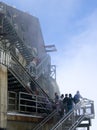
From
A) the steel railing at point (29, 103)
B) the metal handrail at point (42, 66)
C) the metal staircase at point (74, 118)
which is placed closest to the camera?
the metal staircase at point (74, 118)

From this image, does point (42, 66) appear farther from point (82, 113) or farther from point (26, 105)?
point (82, 113)

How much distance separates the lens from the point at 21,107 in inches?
900

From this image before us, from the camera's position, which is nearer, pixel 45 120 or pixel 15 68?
pixel 45 120

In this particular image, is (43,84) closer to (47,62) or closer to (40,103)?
(47,62)

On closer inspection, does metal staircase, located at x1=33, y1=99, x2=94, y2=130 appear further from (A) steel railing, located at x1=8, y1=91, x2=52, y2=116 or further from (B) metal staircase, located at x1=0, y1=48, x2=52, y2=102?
(B) metal staircase, located at x1=0, y1=48, x2=52, y2=102

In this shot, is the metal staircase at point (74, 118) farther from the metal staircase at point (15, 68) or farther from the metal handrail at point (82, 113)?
the metal staircase at point (15, 68)

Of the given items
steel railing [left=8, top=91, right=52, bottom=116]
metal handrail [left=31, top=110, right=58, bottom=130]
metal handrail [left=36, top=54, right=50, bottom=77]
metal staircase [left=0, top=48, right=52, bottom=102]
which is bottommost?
metal handrail [left=31, top=110, right=58, bottom=130]

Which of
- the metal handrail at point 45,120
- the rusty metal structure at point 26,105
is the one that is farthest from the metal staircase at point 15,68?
the metal handrail at point 45,120

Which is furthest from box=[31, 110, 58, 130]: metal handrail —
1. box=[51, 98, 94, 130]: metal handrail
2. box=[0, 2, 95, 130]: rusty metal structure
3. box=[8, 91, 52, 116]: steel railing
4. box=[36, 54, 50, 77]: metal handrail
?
box=[36, 54, 50, 77]: metal handrail

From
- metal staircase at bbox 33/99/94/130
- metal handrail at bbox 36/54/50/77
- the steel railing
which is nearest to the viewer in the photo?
metal staircase at bbox 33/99/94/130

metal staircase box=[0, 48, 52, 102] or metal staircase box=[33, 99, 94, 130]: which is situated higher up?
metal staircase box=[0, 48, 52, 102]

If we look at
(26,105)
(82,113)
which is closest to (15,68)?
(26,105)

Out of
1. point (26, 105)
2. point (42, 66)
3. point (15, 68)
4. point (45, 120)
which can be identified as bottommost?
point (45, 120)

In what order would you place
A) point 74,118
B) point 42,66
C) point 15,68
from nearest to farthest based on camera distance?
point 74,118
point 15,68
point 42,66
